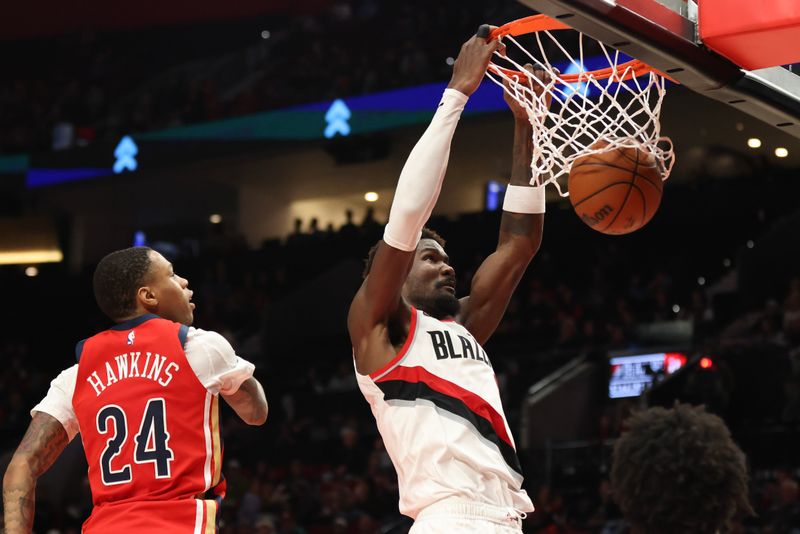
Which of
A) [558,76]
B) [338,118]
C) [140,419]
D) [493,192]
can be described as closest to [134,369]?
[140,419]

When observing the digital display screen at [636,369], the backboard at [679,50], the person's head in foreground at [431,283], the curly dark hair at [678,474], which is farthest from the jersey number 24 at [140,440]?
the digital display screen at [636,369]

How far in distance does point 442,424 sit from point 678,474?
2.25 ft

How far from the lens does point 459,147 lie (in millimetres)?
18031

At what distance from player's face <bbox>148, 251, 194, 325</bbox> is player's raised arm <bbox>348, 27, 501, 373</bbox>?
545 mm

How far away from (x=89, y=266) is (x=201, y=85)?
3.97 meters

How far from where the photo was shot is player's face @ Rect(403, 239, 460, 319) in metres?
3.75

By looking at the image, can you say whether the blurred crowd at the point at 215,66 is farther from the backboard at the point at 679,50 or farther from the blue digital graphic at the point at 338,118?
the backboard at the point at 679,50

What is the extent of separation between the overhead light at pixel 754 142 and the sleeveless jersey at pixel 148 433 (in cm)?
1332

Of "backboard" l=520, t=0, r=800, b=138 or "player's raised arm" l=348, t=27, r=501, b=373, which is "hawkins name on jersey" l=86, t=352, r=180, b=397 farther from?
"backboard" l=520, t=0, r=800, b=138

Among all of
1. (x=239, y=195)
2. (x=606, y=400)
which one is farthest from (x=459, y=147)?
(x=606, y=400)

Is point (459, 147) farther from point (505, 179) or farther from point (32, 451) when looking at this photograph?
point (32, 451)

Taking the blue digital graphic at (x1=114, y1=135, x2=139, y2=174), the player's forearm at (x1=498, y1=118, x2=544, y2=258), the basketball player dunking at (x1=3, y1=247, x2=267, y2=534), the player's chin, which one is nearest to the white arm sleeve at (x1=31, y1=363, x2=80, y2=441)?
the basketball player dunking at (x1=3, y1=247, x2=267, y2=534)

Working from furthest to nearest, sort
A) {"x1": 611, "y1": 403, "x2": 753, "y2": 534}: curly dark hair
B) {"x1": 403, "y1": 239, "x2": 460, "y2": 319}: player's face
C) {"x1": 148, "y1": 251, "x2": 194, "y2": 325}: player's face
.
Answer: {"x1": 403, "y1": 239, "x2": 460, "y2": 319}: player's face
{"x1": 148, "y1": 251, "x2": 194, "y2": 325}: player's face
{"x1": 611, "y1": 403, "x2": 753, "y2": 534}: curly dark hair

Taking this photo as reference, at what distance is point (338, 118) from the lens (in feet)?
57.0
